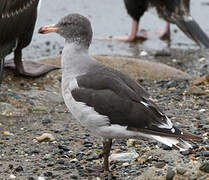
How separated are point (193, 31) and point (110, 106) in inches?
218

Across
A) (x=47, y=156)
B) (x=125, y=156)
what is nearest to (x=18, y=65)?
(x=47, y=156)

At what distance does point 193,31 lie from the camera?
9789mm

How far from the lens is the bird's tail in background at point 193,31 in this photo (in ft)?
31.6

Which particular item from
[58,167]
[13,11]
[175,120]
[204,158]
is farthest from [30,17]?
[204,158]

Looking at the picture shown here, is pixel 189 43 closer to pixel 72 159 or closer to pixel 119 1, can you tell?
pixel 119 1

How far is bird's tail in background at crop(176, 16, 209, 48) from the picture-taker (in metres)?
9.62

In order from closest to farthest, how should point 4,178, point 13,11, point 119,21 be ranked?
point 4,178
point 13,11
point 119,21

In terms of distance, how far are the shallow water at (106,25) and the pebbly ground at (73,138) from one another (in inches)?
66.2

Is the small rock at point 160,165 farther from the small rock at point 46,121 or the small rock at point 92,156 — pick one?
the small rock at point 46,121

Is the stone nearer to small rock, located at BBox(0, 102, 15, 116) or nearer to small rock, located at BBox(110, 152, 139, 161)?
small rock, located at BBox(0, 102, 15, 116)

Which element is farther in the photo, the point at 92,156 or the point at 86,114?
the point at 92,156

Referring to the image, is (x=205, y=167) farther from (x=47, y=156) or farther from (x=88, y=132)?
(x=88, y=132)

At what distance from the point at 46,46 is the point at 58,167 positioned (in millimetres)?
4978

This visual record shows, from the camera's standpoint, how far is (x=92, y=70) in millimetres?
4707
